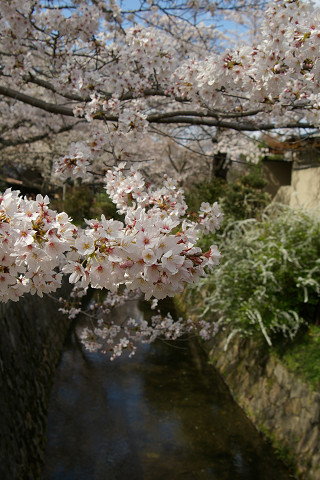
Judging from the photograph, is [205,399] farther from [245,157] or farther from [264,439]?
[245,157]

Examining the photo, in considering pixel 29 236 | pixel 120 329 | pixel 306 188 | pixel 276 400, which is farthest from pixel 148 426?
pixel 306 188

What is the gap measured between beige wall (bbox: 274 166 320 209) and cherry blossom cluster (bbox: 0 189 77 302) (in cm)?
819

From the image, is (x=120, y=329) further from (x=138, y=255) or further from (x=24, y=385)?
(x=138, y=255)

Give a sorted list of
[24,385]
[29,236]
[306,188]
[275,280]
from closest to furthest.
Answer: [29,236], [24,385], [275,280], [306,188]

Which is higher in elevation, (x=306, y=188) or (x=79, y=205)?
(x=79, y=205)

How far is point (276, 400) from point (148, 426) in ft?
5.48

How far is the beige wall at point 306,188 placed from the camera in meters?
9.46

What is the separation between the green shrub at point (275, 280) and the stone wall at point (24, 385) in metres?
2.70

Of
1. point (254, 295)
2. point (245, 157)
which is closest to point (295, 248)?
point (254, 295)

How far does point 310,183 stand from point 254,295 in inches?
199

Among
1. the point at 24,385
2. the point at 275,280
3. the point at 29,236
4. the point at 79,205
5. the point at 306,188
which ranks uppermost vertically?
the point at 79,205

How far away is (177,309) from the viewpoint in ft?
33.0

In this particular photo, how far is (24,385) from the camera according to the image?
4637mm

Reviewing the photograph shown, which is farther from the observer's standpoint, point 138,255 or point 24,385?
point 24,385
